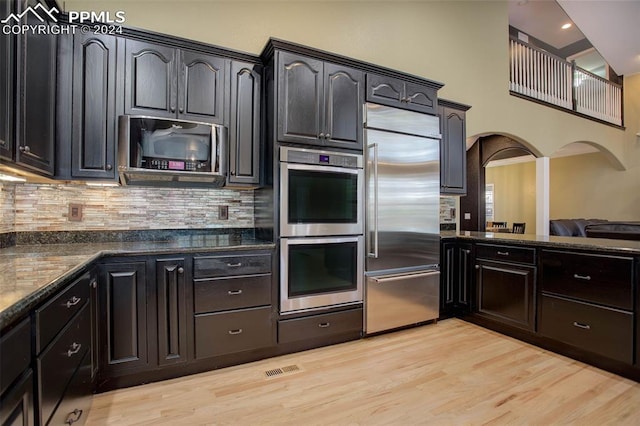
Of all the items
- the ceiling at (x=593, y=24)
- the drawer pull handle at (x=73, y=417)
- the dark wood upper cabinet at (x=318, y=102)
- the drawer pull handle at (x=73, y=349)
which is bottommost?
the drawer pull handle at (x=73, y=417)

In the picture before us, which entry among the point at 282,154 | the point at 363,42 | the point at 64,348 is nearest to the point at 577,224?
the point at 363,42

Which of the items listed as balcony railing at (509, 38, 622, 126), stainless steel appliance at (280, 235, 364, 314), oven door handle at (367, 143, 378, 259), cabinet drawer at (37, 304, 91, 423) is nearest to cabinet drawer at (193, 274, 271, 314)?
stainless steel appliance at (280, 235, 364, 314)

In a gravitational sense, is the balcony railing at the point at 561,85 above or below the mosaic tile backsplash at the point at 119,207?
above

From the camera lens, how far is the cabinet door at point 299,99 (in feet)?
8.29

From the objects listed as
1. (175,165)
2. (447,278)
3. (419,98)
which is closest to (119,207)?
(175,165)

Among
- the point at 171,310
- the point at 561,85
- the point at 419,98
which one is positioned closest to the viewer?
the point at 171,310

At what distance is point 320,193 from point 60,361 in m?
1.88

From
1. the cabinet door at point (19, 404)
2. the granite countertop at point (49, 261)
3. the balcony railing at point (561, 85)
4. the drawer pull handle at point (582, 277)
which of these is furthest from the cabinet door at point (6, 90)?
the balcony railing at point (561, 85)

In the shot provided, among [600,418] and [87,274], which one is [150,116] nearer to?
[87,274]

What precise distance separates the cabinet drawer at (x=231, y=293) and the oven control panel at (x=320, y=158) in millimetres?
947

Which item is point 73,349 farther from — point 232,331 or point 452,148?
point 452,148

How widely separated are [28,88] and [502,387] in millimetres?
3384

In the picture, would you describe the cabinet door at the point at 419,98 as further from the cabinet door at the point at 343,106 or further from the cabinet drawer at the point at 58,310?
the cabinet drawer at the point at 58,310

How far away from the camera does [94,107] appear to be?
7.29 feet
